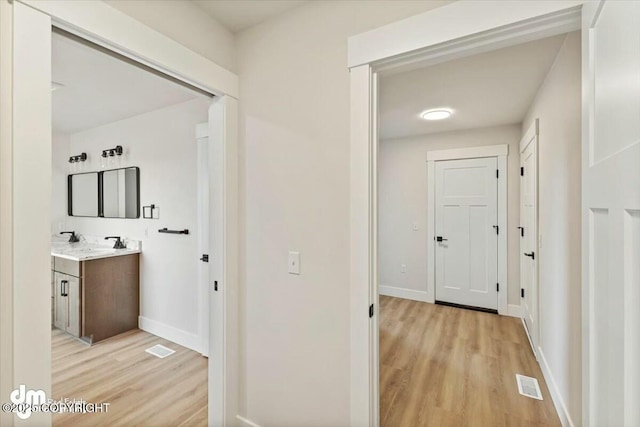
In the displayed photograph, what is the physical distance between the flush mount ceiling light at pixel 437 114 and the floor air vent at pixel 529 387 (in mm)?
2532

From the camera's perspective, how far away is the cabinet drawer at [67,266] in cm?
288

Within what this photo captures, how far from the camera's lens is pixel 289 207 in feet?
5.06

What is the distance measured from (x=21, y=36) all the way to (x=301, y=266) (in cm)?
132

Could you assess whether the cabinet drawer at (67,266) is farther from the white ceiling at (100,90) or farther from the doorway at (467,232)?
the doorway at (467,232)

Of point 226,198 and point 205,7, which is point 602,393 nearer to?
point 226,198

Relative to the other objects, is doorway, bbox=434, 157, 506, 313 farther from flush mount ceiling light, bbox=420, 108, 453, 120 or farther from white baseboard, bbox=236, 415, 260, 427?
white baseboard, bbox=236, 415, 260, 427

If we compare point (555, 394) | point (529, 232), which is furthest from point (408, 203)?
point (555, 394)

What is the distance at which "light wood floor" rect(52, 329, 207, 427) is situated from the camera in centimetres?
191

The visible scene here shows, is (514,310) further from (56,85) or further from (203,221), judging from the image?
(56,85)

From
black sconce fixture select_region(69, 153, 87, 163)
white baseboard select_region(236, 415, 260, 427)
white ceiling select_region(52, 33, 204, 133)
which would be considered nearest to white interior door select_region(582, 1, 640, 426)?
white baseboard select_region(236, 415, 260, 427)

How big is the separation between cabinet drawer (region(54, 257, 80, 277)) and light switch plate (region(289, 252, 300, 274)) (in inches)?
101

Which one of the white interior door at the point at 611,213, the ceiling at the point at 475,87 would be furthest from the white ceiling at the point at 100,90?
the ceiling at the point at 475,87

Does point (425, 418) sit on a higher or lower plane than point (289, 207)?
lower

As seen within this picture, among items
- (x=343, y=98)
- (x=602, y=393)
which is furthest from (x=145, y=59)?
(x=602, y=393)
